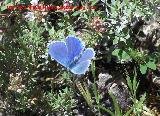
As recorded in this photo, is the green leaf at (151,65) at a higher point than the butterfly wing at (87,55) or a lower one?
higher

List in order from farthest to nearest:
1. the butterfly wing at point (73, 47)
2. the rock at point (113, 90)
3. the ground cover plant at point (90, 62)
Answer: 1. the rock at point (113, 90)
2. the ground cover plant at point (90, 62)
3. the butterfly wing at point (73, 47)

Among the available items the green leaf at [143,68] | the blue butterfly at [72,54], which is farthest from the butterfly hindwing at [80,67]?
the green leaf at [143,68]

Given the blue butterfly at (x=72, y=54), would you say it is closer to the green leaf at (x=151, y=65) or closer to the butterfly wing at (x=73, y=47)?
the butterfly wing at (x=73, y=47)

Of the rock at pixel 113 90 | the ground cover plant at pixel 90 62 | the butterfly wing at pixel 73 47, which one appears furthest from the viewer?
the rock at pixel 113 90

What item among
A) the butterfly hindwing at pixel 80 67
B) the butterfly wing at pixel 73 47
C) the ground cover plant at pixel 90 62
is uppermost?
the ground cover plant at pixel 90 62

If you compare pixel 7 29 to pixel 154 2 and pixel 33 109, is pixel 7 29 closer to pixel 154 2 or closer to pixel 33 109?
pixel 33 109

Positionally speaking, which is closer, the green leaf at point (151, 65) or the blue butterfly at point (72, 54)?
the blue butterfly at point (72, 54)
